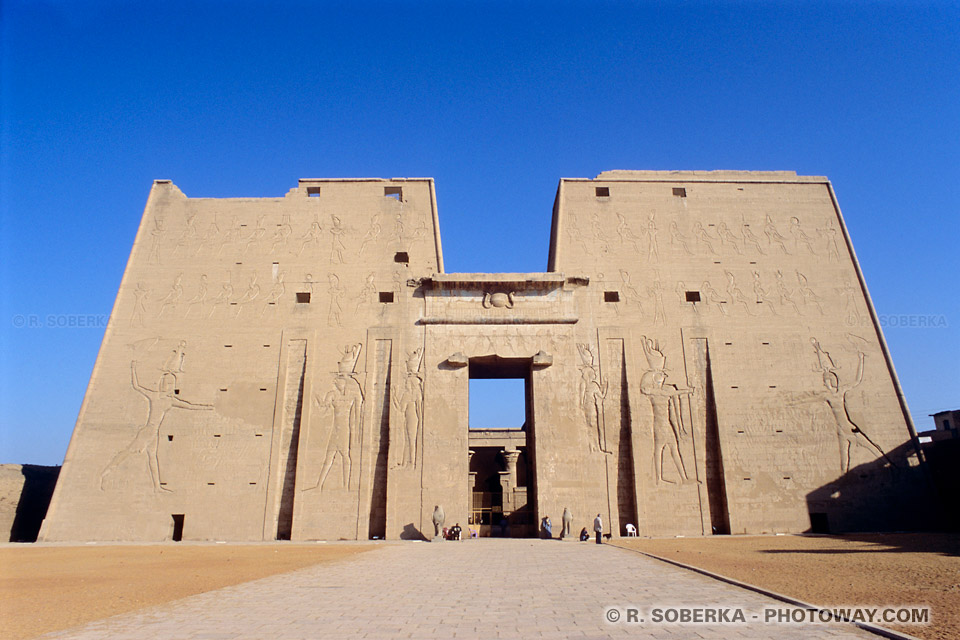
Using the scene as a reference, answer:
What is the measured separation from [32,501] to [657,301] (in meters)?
20.6

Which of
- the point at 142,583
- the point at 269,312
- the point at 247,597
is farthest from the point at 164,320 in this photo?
the point at 247,597

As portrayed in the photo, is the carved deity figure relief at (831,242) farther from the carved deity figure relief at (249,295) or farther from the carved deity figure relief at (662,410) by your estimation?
the carved deity figure relief at (249,295)

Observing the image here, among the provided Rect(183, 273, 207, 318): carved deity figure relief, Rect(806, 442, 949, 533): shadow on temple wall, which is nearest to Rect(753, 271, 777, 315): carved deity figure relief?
Rect(806, 442, 949, 533): shadow on temple wall

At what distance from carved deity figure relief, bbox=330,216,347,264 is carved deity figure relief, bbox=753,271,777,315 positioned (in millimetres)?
13463

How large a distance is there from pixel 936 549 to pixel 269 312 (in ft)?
57.6

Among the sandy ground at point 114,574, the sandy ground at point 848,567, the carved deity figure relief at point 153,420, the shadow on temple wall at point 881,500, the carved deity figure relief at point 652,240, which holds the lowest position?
the sandy ground at point 114,574

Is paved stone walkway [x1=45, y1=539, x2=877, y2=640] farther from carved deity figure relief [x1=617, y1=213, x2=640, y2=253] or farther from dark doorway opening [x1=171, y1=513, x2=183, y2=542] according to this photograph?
carved deity figure relief [x1=617, y1=213, x2=640, y2=253]

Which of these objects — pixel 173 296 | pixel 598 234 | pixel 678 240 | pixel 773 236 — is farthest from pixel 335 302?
pixel 773 236

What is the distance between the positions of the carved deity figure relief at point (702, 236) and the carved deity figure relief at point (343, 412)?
11695mm

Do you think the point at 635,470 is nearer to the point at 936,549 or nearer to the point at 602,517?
the point at 602,517

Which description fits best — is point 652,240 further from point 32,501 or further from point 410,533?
point 32,501

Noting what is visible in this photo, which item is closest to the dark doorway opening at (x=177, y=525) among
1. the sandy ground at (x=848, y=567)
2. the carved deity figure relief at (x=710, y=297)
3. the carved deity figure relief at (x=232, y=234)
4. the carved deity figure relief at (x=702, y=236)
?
the carved deity figure relief at (x=232, y=234)

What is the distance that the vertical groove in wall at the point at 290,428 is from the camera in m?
16.8

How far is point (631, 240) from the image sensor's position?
19.5 metres
